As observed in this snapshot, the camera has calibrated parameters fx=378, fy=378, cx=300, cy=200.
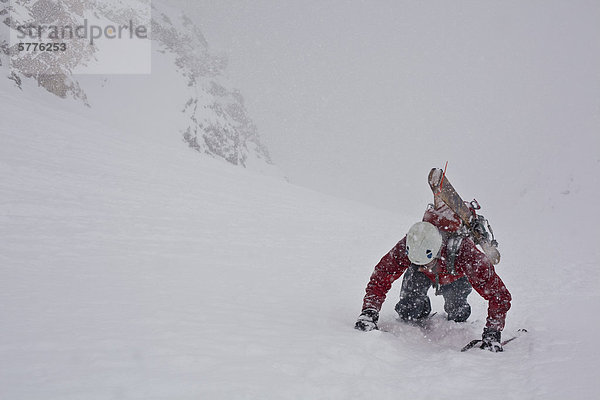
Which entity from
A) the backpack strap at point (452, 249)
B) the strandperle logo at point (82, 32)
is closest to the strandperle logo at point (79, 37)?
the strandperle logo at point (82, 32)

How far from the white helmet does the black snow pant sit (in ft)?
2.31

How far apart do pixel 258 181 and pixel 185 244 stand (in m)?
9.41

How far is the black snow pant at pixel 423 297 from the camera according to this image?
156 inches

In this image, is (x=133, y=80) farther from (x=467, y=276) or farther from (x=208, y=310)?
(x=467, y=276)

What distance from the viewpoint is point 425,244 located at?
3.28 m

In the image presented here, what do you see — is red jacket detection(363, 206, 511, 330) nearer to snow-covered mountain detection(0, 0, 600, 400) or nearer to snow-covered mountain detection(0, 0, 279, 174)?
snow-covered mountain detection(0, 0, 600, 400)

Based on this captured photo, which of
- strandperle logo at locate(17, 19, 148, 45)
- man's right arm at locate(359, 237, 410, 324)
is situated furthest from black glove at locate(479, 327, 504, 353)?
strandperle logo at locate(17, 19, 148, 45)

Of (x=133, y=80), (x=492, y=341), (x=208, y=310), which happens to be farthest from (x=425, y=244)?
(x=133, y=80)

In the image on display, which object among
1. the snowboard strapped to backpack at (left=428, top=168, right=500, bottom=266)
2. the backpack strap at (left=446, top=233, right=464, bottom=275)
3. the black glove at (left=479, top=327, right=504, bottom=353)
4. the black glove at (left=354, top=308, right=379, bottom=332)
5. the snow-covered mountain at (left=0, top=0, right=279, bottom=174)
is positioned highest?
the snow-covered mountain at (left=0, top=0, right=279, bottom=174)

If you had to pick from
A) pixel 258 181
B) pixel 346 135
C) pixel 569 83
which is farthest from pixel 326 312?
pixel 346 135

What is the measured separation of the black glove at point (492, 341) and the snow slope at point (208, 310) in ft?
0.35

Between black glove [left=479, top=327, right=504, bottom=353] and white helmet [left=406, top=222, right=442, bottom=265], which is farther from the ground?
white helmet [left=406, top=222, right=442, bottom=265]

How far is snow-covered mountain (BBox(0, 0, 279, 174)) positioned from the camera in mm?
23938

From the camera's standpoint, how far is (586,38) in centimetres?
4669
